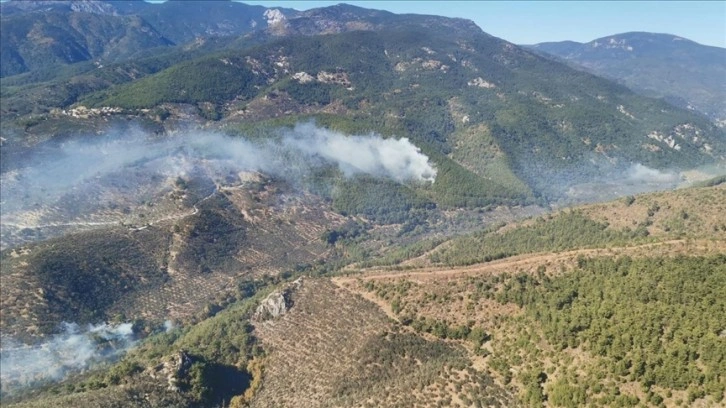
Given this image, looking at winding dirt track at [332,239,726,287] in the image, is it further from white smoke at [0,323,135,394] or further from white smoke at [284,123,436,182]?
white smoke at [284,123,436,182]

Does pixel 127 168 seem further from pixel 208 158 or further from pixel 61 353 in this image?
pixel 61 353

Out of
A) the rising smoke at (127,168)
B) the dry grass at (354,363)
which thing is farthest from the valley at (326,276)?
the rising smoke at (127,168)

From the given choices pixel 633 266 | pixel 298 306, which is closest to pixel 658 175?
pixel 633 266

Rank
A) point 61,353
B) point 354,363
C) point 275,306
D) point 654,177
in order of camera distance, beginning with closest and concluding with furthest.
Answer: point 354,363
point 275,306
point 61,353
point 654,177

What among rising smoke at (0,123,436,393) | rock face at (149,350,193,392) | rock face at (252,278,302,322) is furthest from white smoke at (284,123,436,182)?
rock face at (149,350,193,392)

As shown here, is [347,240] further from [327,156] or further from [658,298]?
[658,298]

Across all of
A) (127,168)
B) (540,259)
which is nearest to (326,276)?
(540,259)
